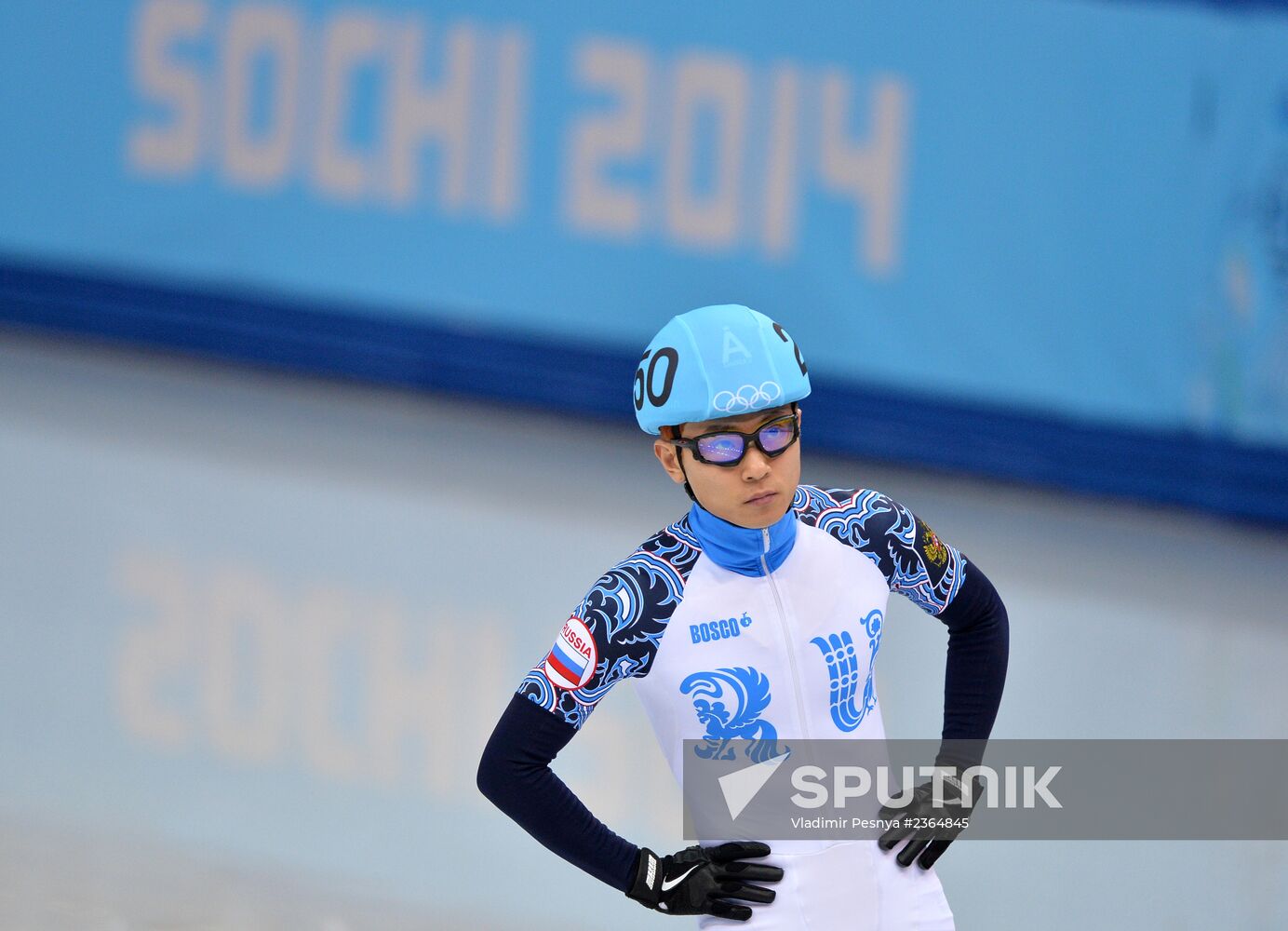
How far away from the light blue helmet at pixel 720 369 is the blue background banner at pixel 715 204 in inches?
216

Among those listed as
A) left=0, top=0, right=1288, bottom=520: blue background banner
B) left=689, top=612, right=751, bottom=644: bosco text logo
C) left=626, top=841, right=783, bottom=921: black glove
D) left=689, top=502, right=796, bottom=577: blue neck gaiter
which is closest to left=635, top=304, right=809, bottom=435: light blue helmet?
left=689, top=502, right=796, bottom=577: blue neck gaiter

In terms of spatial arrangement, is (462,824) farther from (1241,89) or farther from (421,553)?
(1241,89)

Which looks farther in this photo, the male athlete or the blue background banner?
the blue background banner

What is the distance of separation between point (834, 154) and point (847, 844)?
5784mm

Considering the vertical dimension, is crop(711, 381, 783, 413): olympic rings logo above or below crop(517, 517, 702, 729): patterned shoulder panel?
above

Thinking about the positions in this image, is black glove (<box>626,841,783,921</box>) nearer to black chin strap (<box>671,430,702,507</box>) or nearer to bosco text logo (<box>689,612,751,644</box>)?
bosco text logo (<box>689,612,751,644</box>)

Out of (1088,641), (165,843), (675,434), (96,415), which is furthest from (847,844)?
(96,415)

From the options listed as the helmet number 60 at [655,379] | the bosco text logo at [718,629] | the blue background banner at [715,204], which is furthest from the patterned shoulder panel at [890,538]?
the blue background banner at [715,204]

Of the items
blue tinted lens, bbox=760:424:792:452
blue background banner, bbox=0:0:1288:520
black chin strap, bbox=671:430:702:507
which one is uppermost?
blue background banner, bbox=0:0:1288:520

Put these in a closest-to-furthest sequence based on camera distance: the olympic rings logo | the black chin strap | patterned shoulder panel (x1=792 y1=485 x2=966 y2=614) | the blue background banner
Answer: the olympic rings logo → the black chin strap → patterned shoulder panel (x1=792 y1=485 x2=966 y2=614) → the blue background banner

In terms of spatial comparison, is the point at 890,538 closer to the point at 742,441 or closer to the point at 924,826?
the point at 742,441

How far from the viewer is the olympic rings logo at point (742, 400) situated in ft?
7.61

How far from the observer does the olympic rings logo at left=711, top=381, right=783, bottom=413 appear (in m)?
2.32

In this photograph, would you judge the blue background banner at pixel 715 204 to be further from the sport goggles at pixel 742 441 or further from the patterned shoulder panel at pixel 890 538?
A: the sport goggles at pixel 742 441
